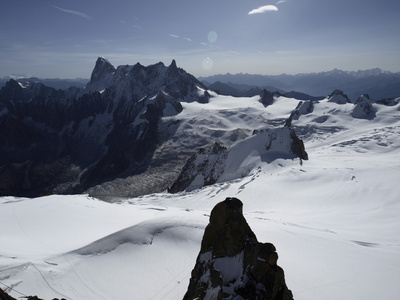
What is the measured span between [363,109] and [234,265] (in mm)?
152786

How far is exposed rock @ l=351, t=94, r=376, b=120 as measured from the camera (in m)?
137

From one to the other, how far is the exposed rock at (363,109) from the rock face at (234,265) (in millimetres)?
147559

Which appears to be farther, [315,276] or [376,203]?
[376,203]

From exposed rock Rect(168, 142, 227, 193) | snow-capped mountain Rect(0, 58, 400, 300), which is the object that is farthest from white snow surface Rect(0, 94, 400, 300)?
exposed rock Rect(168, 142, 227, 193)

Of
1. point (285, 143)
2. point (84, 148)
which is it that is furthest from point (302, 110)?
point (84, 148)

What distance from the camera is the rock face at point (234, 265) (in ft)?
42.0

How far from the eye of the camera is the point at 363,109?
13850 centimetres

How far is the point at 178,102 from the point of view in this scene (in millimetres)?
183125

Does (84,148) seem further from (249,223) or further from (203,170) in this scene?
(249,223)

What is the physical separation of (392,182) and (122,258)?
4109 centimetres

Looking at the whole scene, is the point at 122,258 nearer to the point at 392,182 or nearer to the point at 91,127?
the point at 392,182

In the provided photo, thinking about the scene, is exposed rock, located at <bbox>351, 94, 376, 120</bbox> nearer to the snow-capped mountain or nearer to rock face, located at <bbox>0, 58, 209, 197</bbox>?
the snow-capped mountain

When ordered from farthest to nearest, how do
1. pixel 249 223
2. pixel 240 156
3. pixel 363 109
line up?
pixel 363 109, pixel 240 156, pixel 249 223

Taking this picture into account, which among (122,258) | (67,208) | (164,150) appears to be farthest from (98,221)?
(164,150)
